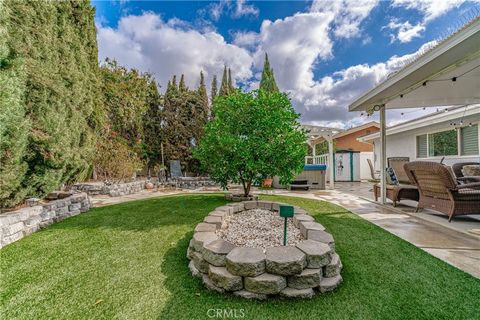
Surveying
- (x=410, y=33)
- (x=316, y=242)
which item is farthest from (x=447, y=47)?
(x=410, y=33)

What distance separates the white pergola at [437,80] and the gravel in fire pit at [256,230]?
3.71 m

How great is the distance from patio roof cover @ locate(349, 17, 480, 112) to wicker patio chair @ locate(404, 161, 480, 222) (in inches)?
69.3

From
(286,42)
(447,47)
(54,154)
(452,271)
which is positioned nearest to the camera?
(452,271)

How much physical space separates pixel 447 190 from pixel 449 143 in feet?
20.8

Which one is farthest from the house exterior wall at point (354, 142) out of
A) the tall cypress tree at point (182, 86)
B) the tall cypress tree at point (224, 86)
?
the tall cypress tree at point (182, 86)

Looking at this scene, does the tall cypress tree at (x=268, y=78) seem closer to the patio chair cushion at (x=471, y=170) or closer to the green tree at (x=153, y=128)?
the green tree at (x=153, y=128)

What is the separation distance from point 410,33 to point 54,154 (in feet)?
33.4

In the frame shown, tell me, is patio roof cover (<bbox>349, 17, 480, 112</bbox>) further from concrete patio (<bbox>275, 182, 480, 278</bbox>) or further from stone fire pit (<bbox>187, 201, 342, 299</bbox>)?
stone fire pit (<bbox>187, 201, 342, 299</bbox>)

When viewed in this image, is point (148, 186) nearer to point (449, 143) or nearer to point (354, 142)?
point (449, 143)

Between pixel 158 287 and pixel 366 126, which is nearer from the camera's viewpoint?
pixel 158 287

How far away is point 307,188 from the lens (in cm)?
980

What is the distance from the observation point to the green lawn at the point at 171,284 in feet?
Result: 6.04

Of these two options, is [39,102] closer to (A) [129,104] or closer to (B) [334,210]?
(B) [334,210]

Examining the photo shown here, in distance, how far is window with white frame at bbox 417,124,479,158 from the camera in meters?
7.64
